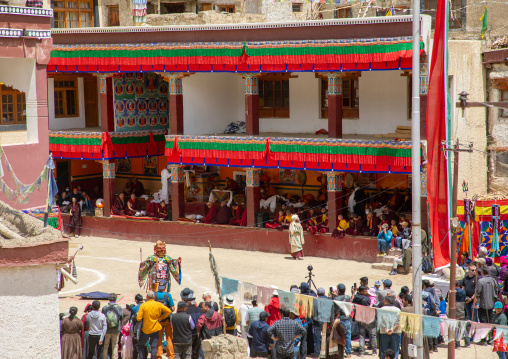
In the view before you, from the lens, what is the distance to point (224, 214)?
1161 inches

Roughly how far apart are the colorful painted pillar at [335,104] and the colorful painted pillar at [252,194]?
308cm

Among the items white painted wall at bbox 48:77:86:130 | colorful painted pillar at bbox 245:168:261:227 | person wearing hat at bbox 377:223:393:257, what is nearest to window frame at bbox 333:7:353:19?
colorful painted pillar at bbox 245:168:261:227

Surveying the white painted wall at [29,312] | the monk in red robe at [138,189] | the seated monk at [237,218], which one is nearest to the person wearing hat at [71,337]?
the white painted wall at [29,312]

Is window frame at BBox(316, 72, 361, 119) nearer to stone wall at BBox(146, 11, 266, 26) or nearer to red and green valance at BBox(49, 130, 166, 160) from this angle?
stone wall at BBox(146, 11, 266, 26)

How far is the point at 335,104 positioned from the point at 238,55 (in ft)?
11.6

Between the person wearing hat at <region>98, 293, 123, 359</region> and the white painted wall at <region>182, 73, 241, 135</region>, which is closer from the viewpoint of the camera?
the person wearing hat at <region>98, 293, 123, 359</region>

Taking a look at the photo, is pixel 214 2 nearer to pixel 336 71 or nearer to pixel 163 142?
pixel 163 142

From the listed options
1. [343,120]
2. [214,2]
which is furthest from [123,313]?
[214,2]

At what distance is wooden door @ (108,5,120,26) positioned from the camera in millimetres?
37844

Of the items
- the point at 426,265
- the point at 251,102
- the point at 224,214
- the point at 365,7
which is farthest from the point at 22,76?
the point at 365,7

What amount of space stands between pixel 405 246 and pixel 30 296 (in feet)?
45.0

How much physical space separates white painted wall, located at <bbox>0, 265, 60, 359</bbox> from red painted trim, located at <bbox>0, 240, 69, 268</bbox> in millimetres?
105

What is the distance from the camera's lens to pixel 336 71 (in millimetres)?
26938

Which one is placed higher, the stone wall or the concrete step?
the stone wall
